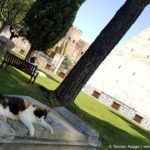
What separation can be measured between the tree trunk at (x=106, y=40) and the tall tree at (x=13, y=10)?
74.9ft

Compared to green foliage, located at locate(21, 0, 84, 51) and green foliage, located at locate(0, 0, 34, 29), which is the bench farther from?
green foliage, located at locate(0, 0, 34, 29)

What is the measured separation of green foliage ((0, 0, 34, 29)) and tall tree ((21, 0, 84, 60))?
781 cm

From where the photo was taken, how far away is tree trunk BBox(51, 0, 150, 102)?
12562 mm

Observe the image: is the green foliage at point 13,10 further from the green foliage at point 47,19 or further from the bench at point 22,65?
the bench at point 22,65

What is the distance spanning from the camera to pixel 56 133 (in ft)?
20.8

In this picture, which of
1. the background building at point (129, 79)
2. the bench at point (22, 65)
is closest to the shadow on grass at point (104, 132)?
the bench at point (22, 65)

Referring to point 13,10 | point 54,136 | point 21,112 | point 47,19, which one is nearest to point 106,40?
point 54,136

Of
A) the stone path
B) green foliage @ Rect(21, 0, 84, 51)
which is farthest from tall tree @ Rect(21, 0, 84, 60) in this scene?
the stone path

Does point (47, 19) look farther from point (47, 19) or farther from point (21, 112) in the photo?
point (21, 112)

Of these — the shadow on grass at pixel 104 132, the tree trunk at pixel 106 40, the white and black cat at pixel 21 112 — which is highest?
the tree trunk at pixel 106 40

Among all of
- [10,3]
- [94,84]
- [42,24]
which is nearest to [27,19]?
[42,24]

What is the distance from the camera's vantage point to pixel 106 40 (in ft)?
Answer: 41.4

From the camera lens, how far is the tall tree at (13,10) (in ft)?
113

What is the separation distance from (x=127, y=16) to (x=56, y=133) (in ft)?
23.9
